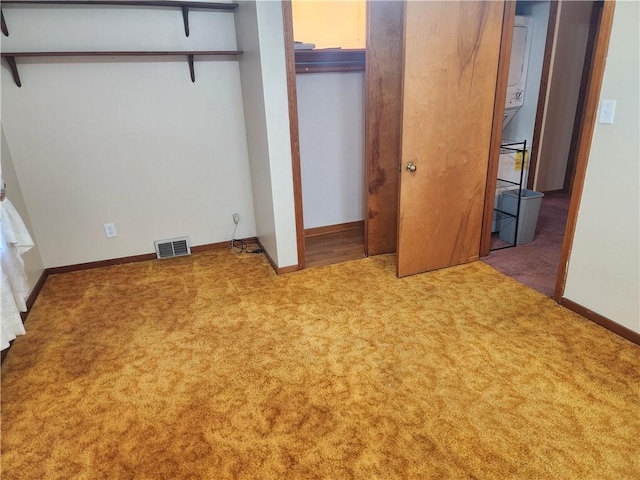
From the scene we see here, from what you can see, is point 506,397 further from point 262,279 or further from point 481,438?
point 262,279

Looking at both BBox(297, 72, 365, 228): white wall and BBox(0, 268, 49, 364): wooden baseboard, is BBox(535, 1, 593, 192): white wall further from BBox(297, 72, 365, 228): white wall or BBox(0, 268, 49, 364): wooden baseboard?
BBox(0, 268, 49, 364): wooden baseboard

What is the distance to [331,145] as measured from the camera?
372 cm

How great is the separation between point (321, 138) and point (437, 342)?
2146mm

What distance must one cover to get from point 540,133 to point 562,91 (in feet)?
1.58

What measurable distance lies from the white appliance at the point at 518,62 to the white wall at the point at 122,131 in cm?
236

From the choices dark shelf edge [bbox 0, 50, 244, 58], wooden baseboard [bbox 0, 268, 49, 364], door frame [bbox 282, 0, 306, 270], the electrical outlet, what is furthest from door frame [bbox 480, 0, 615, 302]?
wooden baseboard [bbox 0, 268, 49, 364]

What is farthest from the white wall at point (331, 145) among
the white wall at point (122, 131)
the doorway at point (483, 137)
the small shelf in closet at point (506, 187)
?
the small shelf in closet at point (506, 187)

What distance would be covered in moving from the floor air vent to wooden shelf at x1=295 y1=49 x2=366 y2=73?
168cm

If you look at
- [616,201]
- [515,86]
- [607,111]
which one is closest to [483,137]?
[607,111]

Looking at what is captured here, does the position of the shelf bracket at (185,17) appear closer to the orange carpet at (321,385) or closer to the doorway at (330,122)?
the doorway at (330,122)

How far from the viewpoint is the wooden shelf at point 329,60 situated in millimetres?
3293

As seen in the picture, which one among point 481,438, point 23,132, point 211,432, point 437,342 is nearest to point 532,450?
point 481,438

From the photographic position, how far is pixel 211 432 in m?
1.68

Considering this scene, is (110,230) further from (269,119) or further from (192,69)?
(269,119)
